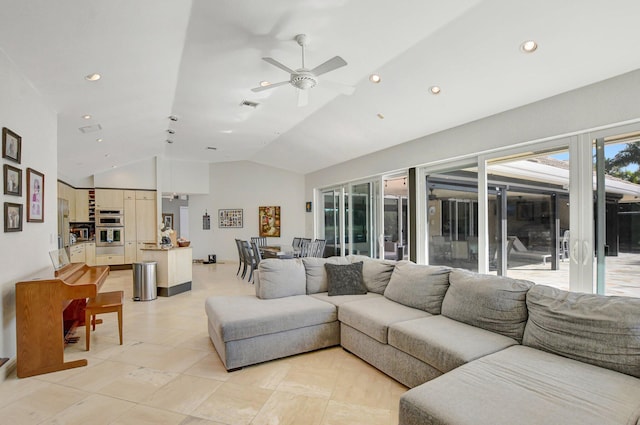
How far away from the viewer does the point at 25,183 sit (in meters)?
→ 3.20

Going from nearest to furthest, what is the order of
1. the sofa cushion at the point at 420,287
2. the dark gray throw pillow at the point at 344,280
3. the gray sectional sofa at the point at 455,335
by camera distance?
the gray sectional sofa at the point at 455,335 → the sofa cushion at the point at 420,287 → the dark gray throw pillow at the point at 344,280

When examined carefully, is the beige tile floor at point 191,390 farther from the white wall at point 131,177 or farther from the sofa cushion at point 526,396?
the white wall at point 131,177

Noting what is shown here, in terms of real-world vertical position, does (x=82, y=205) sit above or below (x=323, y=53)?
below

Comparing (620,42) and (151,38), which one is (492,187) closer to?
(620,42)

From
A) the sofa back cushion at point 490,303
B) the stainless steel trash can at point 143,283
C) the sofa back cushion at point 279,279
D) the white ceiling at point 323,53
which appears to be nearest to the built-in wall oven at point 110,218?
the white ceiling at point 323,53

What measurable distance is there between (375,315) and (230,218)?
786 cm

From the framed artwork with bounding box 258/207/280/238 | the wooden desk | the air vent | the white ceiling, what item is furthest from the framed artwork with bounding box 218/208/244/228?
the wooden desk

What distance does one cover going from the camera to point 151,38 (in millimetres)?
3088

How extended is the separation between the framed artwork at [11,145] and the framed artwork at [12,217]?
425 mm

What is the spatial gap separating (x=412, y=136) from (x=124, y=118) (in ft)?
15.3

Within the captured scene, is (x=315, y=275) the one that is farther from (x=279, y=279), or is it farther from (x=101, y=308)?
(x=101, y=308)

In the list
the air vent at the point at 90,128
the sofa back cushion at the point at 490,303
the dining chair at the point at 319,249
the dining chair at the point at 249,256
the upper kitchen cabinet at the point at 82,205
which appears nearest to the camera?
Result: the sofa back cushion at the point at 490,303

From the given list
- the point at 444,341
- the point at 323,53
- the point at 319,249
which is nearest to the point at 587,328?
the point at 444,341

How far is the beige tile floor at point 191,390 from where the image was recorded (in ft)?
7.47
